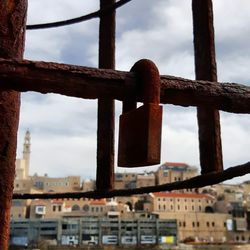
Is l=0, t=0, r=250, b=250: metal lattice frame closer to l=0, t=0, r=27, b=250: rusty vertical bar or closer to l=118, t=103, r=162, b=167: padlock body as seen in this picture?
l=0, t=0, r=27, b=250: rusty vertical bar

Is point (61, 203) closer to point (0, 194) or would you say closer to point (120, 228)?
point (120, 228)

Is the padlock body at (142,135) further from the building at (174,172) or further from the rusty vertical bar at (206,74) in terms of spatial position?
the building at (174,172)

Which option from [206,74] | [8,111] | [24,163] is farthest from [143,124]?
[24,163]

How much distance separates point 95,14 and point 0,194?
2513mm

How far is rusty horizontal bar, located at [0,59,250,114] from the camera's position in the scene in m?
1.34

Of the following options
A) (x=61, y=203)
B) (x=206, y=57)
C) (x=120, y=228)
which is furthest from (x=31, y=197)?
(x=61, y=203)

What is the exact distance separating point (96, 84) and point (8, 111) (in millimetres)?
378

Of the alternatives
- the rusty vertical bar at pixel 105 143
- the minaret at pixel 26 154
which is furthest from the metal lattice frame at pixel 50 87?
the minaret at pixel 26 154

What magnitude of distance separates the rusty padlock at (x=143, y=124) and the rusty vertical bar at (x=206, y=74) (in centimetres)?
126

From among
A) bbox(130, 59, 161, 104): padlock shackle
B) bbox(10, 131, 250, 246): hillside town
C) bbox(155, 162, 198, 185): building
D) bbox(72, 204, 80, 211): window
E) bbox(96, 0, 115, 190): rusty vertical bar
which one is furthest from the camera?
bbox(155, 162, 198, 185): building

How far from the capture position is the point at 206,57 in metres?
2.66

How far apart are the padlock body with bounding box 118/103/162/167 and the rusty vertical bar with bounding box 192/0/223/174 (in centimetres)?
135

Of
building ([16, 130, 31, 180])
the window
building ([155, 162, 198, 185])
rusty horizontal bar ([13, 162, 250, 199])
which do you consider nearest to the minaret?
building ([16, 130, 31, 180])

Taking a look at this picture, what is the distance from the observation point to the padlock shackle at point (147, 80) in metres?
1.38
